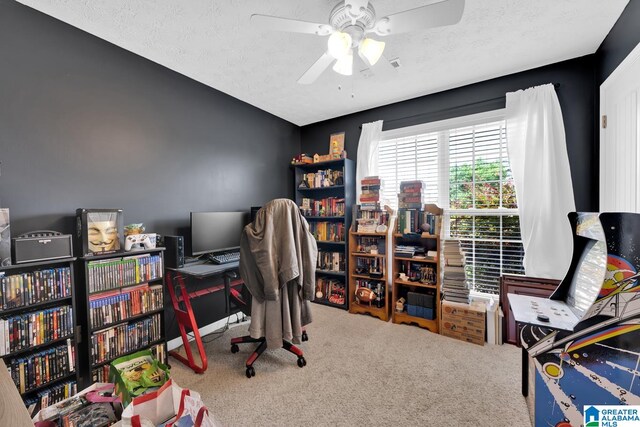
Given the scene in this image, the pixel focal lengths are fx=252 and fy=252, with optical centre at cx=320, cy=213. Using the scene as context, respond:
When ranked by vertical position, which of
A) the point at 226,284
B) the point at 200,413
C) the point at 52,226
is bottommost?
the point at 200,413

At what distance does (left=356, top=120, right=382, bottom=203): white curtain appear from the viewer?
130 inches

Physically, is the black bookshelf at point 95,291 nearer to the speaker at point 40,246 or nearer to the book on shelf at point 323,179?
the speaker at point 40,246

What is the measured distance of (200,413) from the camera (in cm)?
104

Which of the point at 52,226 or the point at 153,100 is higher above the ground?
the point at 153,100

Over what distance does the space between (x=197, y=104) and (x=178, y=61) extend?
0.44 metres

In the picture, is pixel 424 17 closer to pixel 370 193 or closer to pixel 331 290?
pixel 370 193

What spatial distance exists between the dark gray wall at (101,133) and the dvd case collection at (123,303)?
1.89 feet

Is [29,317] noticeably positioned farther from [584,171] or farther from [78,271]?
[584,171]

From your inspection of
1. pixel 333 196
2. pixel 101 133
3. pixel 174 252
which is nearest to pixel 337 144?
pixel 333 196

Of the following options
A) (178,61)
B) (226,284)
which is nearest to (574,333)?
(226,284)

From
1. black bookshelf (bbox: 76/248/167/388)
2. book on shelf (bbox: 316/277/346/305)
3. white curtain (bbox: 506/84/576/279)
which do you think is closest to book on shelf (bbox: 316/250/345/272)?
book on shelf (bbox: 316/277/346/305)

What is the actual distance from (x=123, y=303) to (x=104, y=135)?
1320mm

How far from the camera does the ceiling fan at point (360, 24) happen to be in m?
1.23

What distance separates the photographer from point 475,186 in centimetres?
279
